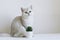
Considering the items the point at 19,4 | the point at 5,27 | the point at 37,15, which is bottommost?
the point at 5,27

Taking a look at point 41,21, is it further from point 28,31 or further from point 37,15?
point 28,31

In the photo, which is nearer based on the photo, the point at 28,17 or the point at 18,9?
the point at 28,17

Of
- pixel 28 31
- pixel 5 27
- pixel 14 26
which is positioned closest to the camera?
pixel 28 31

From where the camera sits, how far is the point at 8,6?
4.66ft

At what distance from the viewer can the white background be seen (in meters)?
1.41

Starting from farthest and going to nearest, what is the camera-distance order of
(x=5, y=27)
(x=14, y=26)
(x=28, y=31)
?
(x=5, y=27)
(x=14, y=26)
(x=28, y=31)

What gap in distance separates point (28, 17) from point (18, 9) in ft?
1.30

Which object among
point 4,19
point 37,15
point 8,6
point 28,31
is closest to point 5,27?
point 4,19

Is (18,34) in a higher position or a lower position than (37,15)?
lower

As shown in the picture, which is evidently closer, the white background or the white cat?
the white cat

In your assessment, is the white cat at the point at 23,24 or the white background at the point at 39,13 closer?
the white cat at the point at 23,24

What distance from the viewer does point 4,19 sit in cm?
141

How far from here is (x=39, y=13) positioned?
4.70ft

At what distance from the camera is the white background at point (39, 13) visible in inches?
55.7
